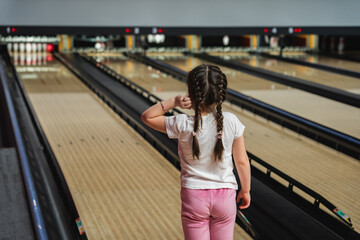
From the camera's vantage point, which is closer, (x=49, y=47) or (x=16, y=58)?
(x=16, y=58)

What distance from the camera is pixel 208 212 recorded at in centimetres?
146

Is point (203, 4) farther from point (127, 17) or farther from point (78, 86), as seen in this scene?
point (78, 86)

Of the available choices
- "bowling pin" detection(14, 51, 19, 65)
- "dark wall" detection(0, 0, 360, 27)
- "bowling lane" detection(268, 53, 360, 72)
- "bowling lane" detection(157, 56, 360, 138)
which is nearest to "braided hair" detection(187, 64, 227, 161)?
"bowling lane" detection(157, 56, 360, 138)

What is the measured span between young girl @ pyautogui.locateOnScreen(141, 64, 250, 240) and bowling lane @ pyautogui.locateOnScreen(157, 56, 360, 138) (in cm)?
490

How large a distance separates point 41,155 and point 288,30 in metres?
8.67

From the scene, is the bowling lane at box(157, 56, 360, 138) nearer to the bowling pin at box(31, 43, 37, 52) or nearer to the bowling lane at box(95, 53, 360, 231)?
the bowling lane at box(95, 53, 360, 231)

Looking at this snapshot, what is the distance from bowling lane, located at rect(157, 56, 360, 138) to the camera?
21.8 feet

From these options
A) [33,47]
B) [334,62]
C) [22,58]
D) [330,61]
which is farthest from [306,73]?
[33,47]

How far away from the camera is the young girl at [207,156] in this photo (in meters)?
1.45

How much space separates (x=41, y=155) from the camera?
486 centimetres

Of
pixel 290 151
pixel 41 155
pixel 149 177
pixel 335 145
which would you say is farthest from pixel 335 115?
pixel 41 155

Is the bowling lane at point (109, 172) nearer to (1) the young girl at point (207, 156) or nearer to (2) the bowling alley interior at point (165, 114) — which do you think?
(2) the bowling alley interior at point (165, 114)

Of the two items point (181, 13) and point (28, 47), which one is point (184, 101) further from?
point (28, 47)

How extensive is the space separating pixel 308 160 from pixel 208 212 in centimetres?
390
